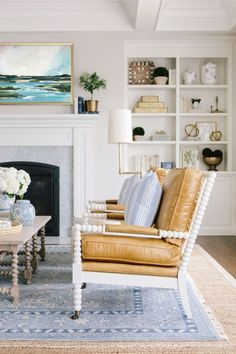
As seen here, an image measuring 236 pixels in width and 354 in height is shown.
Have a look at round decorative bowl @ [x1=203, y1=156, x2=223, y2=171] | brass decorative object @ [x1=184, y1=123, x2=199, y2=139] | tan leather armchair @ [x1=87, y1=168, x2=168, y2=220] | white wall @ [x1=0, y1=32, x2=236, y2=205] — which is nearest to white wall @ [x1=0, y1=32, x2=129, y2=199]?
white wall @ [x1=0, y1=32, x2=236, y2=205]

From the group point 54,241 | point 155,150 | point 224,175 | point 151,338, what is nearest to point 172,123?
point 155,150

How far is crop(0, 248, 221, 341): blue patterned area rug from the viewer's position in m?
2.54

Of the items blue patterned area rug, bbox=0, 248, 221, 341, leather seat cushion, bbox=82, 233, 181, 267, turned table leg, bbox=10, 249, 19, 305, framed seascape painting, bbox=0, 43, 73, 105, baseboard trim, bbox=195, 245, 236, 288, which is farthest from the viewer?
framed seascape painting, bbox=0, 43, 73, 105

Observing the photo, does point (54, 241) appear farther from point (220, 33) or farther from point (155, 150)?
point (220, 33)

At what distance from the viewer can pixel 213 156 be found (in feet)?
20.5

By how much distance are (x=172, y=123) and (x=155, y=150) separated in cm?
43

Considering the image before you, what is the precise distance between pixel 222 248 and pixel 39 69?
3180 millimetres

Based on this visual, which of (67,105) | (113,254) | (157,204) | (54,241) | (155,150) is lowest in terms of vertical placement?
(54,241)

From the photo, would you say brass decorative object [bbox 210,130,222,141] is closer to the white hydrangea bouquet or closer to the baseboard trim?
the baseboard trim

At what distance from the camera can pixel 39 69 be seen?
6.05 metres

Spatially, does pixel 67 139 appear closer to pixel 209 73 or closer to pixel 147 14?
pixel 147 14

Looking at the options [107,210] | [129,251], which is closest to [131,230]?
[129,251]

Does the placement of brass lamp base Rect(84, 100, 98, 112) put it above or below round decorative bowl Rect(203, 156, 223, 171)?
above

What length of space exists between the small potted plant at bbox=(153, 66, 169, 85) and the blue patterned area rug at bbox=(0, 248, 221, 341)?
343 cm
